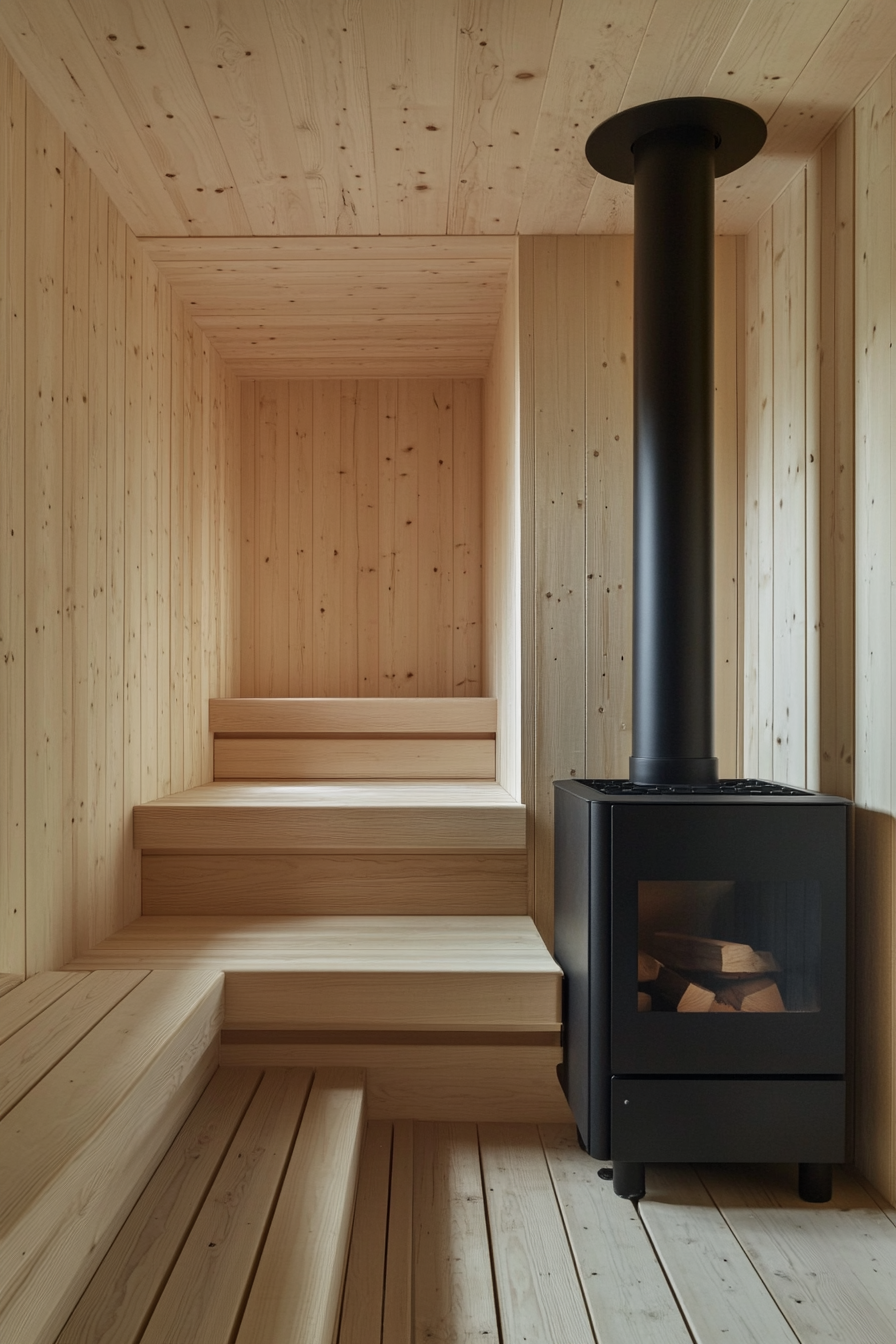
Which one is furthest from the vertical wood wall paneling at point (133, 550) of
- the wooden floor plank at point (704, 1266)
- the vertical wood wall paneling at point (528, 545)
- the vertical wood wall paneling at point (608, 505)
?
the wooden floor plank at point (704, 1266)

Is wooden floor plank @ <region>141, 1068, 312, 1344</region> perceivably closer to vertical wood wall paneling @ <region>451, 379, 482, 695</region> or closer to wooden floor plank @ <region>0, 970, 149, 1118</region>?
wooden floor plank @ <region>0, 970, 149, 1118</region>

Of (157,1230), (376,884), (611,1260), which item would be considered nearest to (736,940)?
(611,1260)

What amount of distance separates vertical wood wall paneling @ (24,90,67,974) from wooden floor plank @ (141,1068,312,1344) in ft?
1.96

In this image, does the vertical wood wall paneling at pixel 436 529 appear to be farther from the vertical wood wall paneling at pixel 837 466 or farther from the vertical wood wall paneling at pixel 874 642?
the vertical wood wall paneling at pixel 874 642

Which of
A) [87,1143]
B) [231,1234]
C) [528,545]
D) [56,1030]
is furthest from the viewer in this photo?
[528,545]

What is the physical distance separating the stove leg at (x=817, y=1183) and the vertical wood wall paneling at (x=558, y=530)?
2.77 feet

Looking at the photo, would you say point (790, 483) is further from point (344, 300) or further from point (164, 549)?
point (164, 549)

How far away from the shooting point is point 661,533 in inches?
84.4

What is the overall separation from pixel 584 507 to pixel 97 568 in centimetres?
129

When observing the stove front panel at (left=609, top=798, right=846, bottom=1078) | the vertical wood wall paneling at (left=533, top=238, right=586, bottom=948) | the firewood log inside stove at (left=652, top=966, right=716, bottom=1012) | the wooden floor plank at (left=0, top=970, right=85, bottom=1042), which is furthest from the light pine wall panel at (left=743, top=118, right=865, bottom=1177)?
the wooden floor plank at (left=0, top=970, right=85, bottom=1042)

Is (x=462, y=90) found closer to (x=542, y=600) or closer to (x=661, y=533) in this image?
(x=661, y=533)

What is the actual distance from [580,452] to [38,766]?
5.23ft

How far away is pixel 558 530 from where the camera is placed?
260 centimetres

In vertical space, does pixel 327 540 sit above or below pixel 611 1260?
above
